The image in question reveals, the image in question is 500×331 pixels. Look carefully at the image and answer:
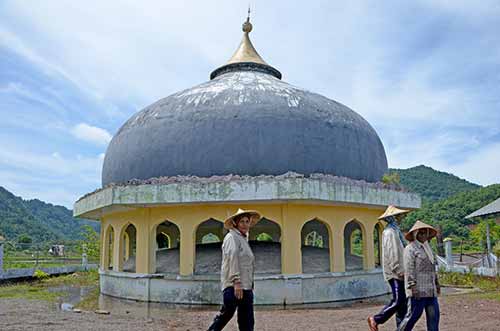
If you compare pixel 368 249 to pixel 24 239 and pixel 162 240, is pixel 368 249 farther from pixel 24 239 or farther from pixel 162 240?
pixel 24 239

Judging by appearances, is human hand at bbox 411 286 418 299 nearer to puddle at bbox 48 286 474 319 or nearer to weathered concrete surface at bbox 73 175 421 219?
weathered concrete surface at bbox 73 175 421 219

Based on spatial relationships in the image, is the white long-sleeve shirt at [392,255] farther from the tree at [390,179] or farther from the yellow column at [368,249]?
the tree at [390,179]

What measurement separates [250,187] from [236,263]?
5765 millimetres

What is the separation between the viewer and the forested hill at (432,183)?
58375 mm

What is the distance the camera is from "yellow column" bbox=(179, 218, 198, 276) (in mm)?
12203

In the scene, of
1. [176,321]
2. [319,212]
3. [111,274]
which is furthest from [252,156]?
[111,274]

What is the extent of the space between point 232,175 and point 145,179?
2625mm

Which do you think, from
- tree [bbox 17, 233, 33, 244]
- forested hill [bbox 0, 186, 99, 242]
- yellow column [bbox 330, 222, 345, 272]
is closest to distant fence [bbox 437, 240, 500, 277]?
yellow column [bbox 330, 222, 345, 272]

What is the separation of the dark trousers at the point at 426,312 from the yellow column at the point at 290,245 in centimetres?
583

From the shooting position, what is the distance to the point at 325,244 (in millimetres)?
18516

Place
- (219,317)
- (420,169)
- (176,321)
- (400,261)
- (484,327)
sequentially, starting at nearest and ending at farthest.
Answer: (219,317) → (400,261) → (484,327) → (176,321) → (420,169)

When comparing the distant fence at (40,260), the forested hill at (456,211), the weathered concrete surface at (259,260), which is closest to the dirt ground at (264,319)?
the weathered concrete surface at (259,260)

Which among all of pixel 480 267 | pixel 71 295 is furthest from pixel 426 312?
pixel 480 267

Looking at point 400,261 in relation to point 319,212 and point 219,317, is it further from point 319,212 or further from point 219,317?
point 319,212
